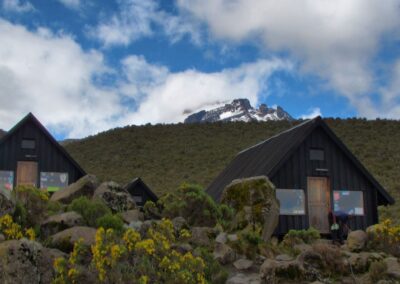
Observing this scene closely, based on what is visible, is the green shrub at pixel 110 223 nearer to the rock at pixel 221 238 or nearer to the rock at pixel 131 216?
the rock at pixel 131 216

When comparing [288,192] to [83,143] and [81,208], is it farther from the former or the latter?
[83,143]

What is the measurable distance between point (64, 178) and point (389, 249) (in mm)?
19692

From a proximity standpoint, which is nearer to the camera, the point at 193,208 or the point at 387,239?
the point at 387,239

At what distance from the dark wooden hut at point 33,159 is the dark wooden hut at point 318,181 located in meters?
10.6

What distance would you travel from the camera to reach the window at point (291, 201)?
23688 millimetres

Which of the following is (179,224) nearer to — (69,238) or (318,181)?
(69,238)

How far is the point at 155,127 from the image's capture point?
7719 centimetres

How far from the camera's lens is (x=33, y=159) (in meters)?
29.1

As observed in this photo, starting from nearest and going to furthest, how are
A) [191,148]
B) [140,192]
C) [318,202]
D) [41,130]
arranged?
1. [318,202]
2. [41,130]
3. [140,192]
4. [191,148]

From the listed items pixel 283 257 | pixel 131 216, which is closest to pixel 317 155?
pixel 283 257

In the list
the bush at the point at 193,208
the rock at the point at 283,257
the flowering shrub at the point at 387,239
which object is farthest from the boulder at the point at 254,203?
the flowering shrub at the point at 387,239

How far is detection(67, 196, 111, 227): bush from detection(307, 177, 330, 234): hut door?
42.9ft

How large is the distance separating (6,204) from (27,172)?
17.6m

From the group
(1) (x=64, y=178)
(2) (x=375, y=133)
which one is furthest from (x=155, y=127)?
(1) (x=64, y=178)
